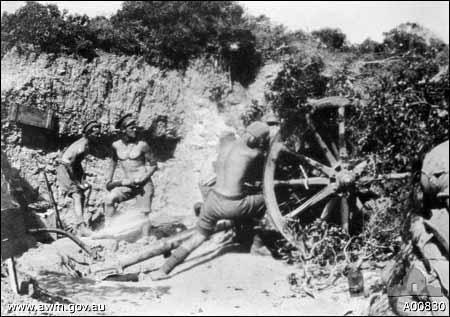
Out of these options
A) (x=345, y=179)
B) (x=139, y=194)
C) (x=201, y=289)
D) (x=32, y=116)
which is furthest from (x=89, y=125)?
(x=345, y=179)

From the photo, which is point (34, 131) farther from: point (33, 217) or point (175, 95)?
point (175, 95)

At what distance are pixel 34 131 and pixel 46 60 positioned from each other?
123cm

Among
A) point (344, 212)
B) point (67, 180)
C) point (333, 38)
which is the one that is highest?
point (333, 38)

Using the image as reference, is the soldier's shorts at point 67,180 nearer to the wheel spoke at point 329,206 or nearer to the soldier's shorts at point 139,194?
the soldier's shorts at point 139,194

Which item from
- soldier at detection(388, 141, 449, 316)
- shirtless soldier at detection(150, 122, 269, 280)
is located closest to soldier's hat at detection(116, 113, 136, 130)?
shirtless soldier at detection(150, 122, 269, 280)

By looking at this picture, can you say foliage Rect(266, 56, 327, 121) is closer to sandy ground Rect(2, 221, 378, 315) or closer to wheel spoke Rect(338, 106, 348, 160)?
wheel spoke Rect(338, 106, 348, 160)

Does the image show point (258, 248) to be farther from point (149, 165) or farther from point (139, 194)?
point (149, 165)

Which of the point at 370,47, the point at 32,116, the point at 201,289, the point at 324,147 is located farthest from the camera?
the point at 370,47

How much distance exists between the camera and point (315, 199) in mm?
6547

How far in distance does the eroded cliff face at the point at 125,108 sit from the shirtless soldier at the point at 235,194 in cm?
213

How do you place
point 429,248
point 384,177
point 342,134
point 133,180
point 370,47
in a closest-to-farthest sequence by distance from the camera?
point 429,248, point 384,177, point 342,134, point 133,180, point 370,47

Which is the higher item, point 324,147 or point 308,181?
point 324,147

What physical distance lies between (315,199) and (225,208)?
131 centimetres

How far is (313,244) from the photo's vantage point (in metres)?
6.26
